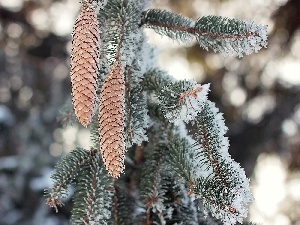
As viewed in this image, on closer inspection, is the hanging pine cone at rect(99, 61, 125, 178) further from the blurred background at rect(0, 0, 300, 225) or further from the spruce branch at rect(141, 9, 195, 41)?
the blurred background at rect(0, 0, 300, 225)

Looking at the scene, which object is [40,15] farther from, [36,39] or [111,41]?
[111,41]

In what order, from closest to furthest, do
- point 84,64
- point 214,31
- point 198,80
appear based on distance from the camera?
point 84,64 < point 214,31 < point 198,80

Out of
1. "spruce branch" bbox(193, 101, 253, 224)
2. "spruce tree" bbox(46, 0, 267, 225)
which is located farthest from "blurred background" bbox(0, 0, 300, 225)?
"spruce branch" bbox(193, 101, 253, 224)

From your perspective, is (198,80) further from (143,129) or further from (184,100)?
(184,100)

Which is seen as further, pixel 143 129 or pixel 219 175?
pixel 143 129

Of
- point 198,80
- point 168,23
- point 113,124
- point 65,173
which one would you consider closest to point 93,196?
point 65,173

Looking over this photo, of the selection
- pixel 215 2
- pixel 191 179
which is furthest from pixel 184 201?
pixel 215 2
